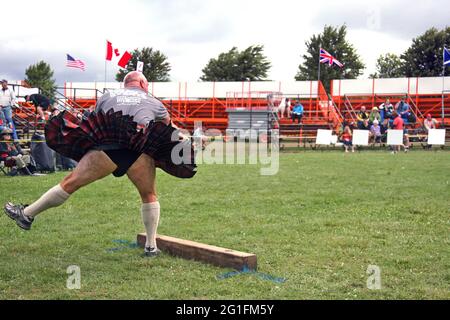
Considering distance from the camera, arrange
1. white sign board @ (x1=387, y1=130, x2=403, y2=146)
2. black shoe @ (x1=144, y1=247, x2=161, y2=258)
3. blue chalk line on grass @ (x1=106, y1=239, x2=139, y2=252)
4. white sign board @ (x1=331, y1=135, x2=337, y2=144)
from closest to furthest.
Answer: black shoe @ (x1=144, y1=247, x2=161, y2=258)
blue chalk line on grass @ (x1=106, y1=239, x2=139, y2=252)
white sign board @ (x1=387, y1=130, x2=403, y2=146)
white sign board @ (x1=331, y1=135, x2=337, y2=144)

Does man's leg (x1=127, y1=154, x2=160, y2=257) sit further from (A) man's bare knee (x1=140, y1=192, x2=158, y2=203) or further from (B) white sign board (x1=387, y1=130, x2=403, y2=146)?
(B) white sign board (x1=387, y1=130, x2=403, y2=146)

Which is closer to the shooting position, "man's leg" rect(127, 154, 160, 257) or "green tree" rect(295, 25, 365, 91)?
"man's leg" rect(127, 154, 160, 257)

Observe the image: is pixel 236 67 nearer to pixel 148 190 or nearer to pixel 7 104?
pixel 7 104

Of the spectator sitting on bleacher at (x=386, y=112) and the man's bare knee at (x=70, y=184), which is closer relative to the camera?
the man's bare knee at (x=70, y=184)

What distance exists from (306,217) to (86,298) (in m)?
3.66

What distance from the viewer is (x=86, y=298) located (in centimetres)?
378

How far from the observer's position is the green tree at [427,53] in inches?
1966

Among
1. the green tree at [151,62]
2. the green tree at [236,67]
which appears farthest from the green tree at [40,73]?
the green tree at [236,67]

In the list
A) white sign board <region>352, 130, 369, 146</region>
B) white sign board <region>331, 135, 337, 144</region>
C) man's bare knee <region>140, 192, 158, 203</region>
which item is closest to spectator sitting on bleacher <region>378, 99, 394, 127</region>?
white sign board <region>352, 130, 369, 146</region>

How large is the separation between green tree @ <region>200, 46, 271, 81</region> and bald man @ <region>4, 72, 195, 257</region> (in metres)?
54.2

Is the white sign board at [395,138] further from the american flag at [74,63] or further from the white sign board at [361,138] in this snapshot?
the american flag at [74,63]

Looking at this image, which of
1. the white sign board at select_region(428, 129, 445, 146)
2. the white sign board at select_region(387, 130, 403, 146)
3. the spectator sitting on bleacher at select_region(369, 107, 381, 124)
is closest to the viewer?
the white sign board at select_region(387, 130, 403, 146)

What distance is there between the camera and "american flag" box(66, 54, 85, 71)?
86.2 feet

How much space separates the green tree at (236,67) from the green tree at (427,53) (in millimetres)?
14818
